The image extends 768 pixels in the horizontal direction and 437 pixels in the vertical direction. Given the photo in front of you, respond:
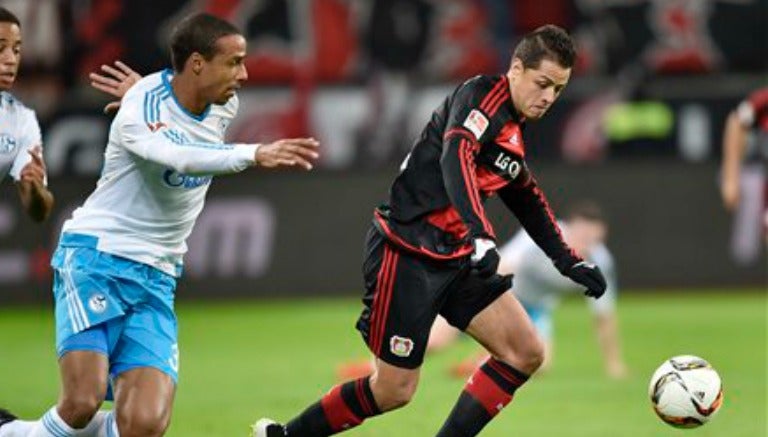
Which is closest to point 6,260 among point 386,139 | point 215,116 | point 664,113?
point 386,139

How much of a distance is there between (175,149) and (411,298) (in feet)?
4.70

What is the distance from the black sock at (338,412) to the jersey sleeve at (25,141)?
5.46 feet

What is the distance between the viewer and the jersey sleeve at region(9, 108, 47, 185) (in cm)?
729

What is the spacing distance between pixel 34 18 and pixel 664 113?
278 inches

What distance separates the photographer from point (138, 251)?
262 inches

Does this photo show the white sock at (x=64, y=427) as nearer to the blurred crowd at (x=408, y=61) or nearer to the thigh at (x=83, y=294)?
the thigh at (x=83, y=294)

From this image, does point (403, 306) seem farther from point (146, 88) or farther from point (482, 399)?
point (146, 88)

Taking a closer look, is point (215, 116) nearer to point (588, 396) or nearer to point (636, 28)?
point (588, 396)

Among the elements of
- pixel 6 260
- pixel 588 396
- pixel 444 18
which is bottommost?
pixel 6 260

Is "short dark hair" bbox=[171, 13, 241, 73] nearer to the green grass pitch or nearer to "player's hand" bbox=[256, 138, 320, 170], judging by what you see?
"player's hand" bbox=[256, 138, 320, 170]

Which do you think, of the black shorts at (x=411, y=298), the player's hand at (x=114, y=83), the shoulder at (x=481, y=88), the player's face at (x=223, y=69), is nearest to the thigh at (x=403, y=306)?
the black shorts at (x=411, y=298)

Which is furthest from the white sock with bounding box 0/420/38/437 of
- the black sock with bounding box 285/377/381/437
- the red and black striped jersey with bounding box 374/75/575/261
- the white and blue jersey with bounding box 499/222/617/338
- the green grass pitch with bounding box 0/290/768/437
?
the white and blue jersey with bounding box 499/222/617/338

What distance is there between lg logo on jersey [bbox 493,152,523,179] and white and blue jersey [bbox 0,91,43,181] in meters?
2.04

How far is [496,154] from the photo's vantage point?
711cm
